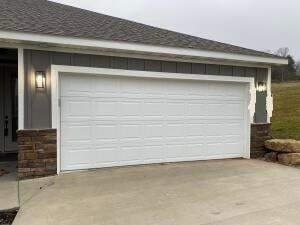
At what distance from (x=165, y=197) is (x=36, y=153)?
2998 mm

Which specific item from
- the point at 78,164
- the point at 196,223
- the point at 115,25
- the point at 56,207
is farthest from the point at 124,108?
the point at 196,223

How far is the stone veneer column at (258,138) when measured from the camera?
10570mm

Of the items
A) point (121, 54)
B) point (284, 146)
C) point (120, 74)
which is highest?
point (121, 54)

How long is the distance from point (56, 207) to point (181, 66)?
16.2ft

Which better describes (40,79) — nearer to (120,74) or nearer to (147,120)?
(120,74)

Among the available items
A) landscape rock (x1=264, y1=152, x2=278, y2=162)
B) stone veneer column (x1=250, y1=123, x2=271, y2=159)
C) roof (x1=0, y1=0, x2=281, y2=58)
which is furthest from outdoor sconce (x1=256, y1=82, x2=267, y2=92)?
landscape rock (x1=264, y1=152, x2=278, y2=162)

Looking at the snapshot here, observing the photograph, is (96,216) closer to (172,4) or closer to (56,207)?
(56,207)

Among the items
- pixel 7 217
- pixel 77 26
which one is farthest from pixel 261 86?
pixel 7 217

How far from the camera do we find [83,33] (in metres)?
8.24

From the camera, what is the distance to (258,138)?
10.7 meters

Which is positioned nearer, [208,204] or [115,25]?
[208,204]

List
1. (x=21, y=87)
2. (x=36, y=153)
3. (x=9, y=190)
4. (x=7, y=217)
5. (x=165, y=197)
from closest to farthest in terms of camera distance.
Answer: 1. (x=7, y=217)
2. (x=165, y=197)
3. (x=9, y=190)
4. (x=21, y=87)
5. (x=36, y=153)

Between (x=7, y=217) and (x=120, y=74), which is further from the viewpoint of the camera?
(x=120, y=74)

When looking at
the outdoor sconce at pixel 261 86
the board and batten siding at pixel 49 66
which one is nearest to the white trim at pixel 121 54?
the board and batten siding at pixel 49 66
